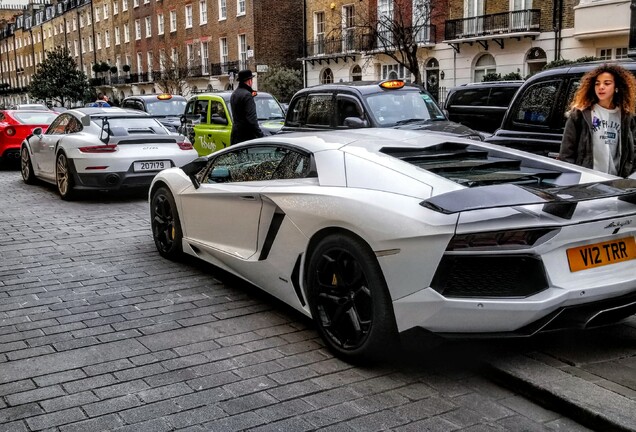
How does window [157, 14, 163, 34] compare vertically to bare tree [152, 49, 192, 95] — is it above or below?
above

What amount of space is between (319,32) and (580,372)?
41737 millimetres

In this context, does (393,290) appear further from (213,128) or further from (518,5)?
(518,5)

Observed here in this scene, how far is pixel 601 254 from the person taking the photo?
12.8 ft

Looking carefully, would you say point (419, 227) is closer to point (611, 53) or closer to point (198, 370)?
point (198, 370)

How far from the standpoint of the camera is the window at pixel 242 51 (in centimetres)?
4831

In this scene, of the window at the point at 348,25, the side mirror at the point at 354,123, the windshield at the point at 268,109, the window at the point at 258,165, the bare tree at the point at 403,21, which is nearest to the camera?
the window at the point at 258,165

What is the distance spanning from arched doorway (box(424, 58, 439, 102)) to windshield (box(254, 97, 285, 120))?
21182mm

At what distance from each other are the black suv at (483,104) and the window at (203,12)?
41623 millimetres

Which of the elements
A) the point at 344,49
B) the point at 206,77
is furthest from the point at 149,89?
the point at 344,49

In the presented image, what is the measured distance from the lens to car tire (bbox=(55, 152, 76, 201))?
446 inches

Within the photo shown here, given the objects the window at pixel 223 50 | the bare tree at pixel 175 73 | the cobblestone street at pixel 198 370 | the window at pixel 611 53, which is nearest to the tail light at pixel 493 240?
the cobblestone street at pixel 198 370

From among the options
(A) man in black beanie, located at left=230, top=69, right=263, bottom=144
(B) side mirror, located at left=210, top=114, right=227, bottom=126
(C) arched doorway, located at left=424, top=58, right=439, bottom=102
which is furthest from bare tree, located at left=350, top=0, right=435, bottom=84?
(A) man in black beanie, located at left=230, top=69, right=263, bottom=144

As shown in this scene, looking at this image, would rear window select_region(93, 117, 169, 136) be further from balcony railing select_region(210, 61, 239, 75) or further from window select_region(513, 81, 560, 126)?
balcony railing select_region(210, 61, 239, 75)

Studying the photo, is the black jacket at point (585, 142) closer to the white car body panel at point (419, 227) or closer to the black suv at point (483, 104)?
the white car body panel at point (419, 227)
